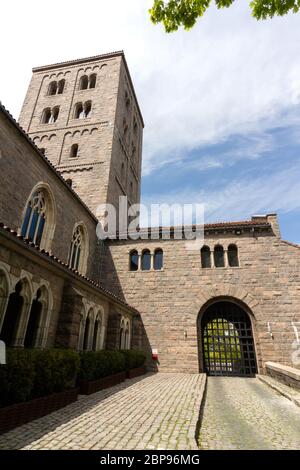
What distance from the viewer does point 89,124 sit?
2206 centimetres

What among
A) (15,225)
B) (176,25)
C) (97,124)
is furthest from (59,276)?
(97,124)

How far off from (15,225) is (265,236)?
13.1 m

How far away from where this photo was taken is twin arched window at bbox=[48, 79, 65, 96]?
25.7m

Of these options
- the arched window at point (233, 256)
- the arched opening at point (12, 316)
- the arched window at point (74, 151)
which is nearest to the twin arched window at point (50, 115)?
the arched window at point (74, 151)

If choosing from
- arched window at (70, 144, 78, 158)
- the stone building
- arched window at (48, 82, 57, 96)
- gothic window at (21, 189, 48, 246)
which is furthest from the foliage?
arched window at (48, 82, 57, 96)

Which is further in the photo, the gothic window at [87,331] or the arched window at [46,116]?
the arched window at [46,116]

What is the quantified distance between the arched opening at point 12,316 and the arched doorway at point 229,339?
10906mm

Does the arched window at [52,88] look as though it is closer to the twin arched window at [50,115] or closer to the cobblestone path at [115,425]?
the twin arched window at [50,115]

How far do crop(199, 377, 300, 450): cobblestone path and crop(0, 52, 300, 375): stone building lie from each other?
454 centimetres

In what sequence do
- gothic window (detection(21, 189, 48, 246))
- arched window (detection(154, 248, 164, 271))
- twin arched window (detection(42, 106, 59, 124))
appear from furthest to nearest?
twin arched window (detection(42, 106, 59, 124)) < arched window (detection(154, 248, 164, 271)) < gothic window (detection(21, 189, 48, 246))

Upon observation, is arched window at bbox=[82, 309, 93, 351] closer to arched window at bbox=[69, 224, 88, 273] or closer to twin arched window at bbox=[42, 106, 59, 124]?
arched window at bbox=[69, 224, 88, 273]

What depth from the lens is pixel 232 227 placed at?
50.6ft

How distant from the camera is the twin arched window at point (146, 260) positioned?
1596cm
